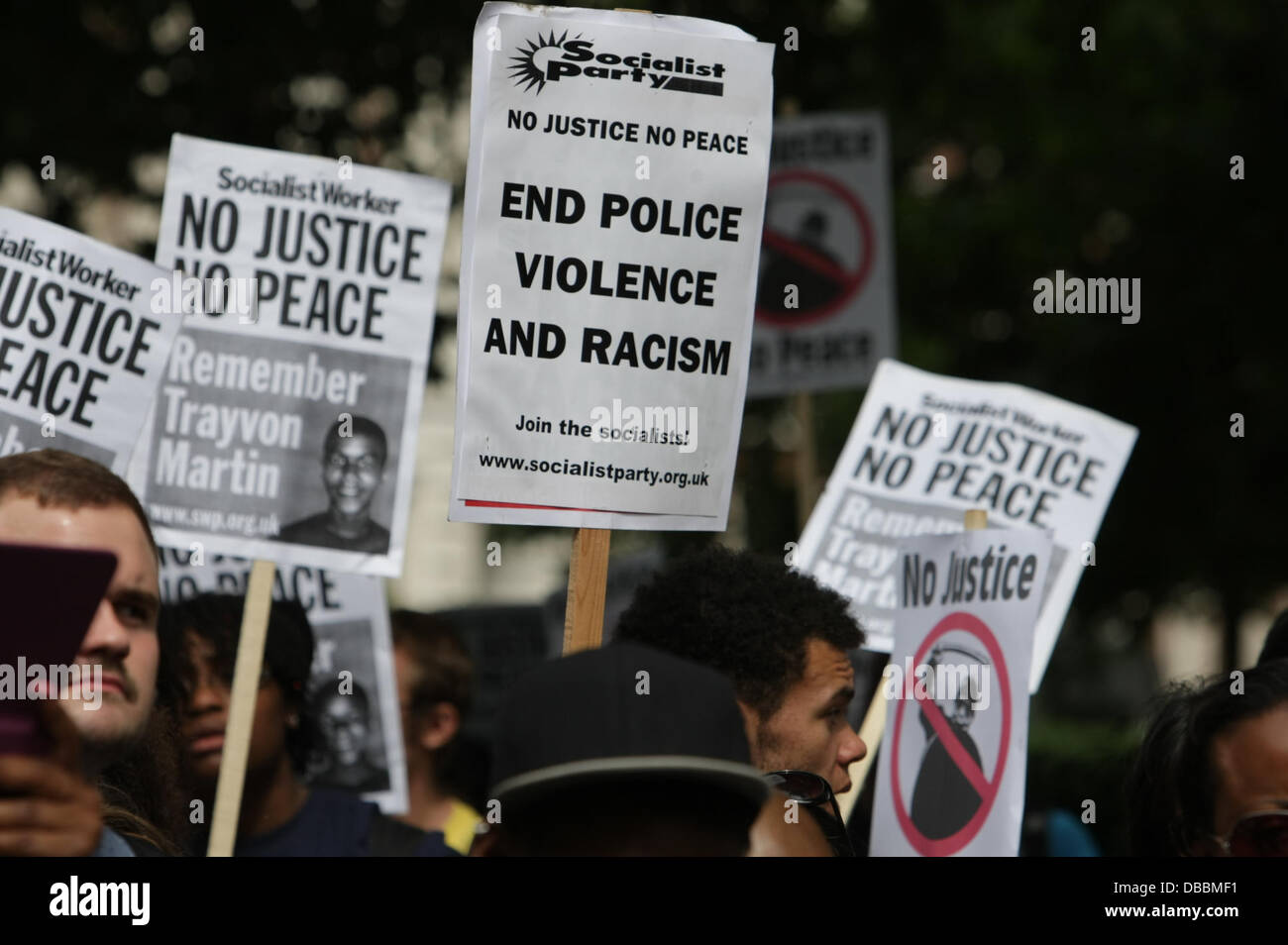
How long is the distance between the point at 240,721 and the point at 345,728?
105 cm

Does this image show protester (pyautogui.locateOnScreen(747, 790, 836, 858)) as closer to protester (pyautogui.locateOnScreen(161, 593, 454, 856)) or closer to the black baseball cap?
the black baseball cap

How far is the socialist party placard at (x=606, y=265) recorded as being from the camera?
3107 millimetres

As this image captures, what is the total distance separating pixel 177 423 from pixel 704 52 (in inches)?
68.7

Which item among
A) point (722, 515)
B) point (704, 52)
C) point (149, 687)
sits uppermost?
point (704, 52)

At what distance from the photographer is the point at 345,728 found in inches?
189

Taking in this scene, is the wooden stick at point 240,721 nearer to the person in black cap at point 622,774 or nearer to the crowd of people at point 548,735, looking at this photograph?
the crowd of people at point 548,735

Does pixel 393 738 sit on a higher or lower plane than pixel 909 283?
lower

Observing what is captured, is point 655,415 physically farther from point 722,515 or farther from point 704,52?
point 704,52

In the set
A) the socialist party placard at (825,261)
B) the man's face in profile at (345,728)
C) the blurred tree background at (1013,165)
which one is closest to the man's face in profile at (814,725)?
the man's face in profile at (345,728)

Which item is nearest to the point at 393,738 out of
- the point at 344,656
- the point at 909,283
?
the point at 344,656

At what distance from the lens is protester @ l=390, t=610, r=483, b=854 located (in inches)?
205

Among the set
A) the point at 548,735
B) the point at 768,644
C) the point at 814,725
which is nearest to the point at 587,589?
the point at 768,644

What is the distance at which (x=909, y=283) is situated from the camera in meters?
13.2

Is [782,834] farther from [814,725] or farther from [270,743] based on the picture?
[270,743]
